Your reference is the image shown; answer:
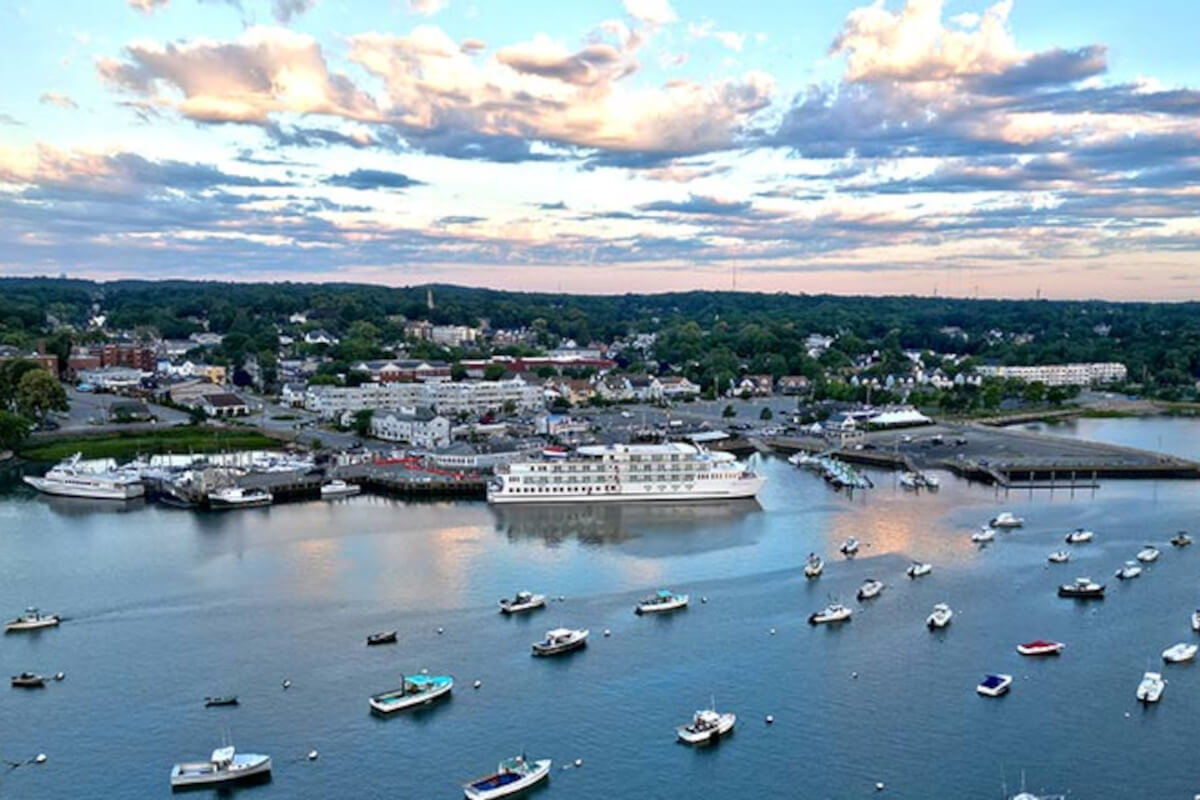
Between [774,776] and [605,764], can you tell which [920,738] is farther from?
[605,764]

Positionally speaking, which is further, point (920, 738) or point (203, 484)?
point (203, 484)

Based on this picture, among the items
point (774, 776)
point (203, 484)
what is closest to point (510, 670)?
point (774, 776)

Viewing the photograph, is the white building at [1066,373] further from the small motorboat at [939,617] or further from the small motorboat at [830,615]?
the small motorboat at [830,615]

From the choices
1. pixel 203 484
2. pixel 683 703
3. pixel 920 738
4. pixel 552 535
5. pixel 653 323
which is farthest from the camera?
pixel 653 323

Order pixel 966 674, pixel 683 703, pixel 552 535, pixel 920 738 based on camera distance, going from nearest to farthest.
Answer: pixel 920 738 < pixel 683 703 < pixel 966 674 < pixel 552 535

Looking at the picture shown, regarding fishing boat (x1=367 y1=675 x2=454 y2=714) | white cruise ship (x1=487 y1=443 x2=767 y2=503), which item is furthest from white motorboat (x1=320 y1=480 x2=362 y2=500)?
fishing boat (x1=367 y1=675 x2=454 y2=714)

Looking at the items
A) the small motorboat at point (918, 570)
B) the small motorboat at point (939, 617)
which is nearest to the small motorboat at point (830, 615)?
the small motorboat at point (939, 617)
